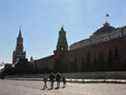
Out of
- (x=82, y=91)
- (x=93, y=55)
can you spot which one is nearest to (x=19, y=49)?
(x=93, y=55)

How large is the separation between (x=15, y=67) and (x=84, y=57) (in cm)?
5572

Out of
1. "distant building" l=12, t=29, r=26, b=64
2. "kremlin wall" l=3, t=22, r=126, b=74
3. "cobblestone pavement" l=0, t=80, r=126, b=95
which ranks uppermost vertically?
"distant building" l=12, t=29, r=26, b=64

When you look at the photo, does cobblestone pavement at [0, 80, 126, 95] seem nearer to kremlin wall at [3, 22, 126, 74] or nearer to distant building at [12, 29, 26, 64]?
kremlin wall at [3, 22, 126, 74]

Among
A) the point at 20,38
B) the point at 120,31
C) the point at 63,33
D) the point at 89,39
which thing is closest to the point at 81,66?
the point at 120,31

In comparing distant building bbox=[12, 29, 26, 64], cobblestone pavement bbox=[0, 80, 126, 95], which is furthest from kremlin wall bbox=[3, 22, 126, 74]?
distant building bbox=[12, 29, 26, 64]

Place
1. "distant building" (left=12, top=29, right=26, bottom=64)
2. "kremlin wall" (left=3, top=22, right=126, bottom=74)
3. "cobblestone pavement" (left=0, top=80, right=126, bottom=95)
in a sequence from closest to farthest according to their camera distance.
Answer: "cobblestone pavement" (left=0, top=80, right=126, bottom=95) → "kremlin wall" (left=3, top=22, right=126, bottom=74) → "distant building" (left=12, top=29, right=26, bottom=64)

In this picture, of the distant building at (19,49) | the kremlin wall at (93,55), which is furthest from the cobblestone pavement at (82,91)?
the distant building at (19,49)

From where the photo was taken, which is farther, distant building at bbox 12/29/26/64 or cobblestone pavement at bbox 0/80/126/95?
distant building at bbox 12/29/26/64

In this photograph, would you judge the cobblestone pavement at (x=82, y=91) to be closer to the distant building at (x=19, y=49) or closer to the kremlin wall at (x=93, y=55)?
the kremlin wall at (x=93, y=55)

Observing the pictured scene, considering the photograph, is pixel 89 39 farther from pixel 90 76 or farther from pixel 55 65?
pixel 90 76

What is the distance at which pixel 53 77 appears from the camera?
32.3 m

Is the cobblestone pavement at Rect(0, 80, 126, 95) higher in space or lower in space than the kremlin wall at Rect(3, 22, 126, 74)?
lower

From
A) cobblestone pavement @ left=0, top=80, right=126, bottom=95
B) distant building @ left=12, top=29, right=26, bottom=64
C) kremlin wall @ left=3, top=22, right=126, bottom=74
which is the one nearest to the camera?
cobblestone pavement @ left=0, top=80, right=126, bottom=95

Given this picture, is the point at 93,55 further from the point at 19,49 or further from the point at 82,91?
the point at 19,49
